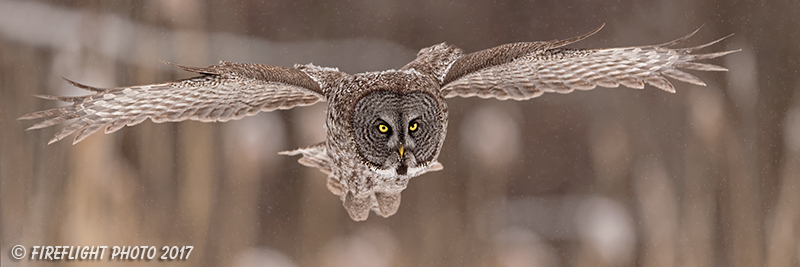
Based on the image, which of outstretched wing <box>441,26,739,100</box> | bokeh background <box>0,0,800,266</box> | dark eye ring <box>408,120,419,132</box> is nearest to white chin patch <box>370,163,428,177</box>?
dark eye ring <box>408,120,419,132</box>

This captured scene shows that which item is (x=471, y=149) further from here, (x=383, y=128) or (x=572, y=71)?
(x=383, y=128)

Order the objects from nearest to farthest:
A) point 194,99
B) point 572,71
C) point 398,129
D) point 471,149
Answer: point 398,129 → point 194,99 → point 572,71 → point 471,149

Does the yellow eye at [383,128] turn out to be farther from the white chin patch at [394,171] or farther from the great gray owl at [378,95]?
the white chin patch at [394,171]

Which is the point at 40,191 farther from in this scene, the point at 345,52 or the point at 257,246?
the point at 345,52

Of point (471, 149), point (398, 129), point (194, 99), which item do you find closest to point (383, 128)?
point (398, 129)

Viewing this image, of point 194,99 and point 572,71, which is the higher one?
point 572,71

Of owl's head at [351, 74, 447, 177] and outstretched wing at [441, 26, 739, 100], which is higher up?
outstretched wing at [441, 26, 739, 100]

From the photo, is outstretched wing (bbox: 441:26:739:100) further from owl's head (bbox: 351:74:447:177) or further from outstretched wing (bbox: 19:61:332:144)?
outstretched wing (bbox: 19:61:332:144)
